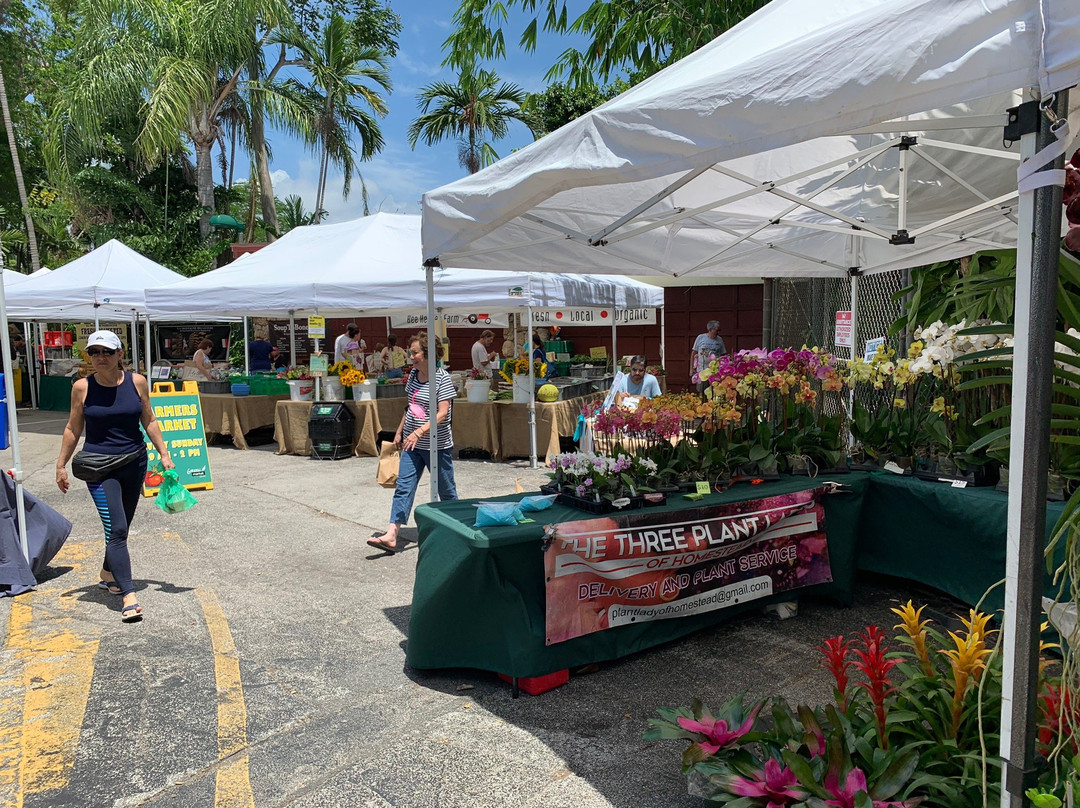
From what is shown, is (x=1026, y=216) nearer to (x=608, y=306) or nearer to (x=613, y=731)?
(x=613, y=731)

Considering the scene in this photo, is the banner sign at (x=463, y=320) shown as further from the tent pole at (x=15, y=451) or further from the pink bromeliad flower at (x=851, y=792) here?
the pink bromeliad flower at (x=851, y=792)

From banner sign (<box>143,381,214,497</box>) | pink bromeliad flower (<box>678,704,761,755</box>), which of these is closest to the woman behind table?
pink bromeliad flower (<box>678,704,761,755</box>)

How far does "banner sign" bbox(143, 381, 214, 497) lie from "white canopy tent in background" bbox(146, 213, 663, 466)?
1882mm

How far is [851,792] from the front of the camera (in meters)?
2.28

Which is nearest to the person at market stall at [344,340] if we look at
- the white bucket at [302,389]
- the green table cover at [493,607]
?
the white bucket at [302,389]

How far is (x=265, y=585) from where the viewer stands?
5.51 m

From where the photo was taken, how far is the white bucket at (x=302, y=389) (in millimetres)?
11383

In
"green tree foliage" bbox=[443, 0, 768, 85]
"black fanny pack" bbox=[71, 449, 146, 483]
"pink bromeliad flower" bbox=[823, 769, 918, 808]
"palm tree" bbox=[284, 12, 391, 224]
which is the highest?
"palm tree" bbox=[284, 12, 391, 224]

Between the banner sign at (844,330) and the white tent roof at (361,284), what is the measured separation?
12.2 feet

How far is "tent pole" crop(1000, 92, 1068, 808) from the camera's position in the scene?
1885mm

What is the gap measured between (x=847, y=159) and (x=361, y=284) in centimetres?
715

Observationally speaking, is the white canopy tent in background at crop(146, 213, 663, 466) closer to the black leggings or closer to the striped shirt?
the striped shirt

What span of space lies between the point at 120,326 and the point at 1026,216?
26731 millimetres

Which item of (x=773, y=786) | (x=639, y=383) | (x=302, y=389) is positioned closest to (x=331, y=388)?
(x=302, y=389)
